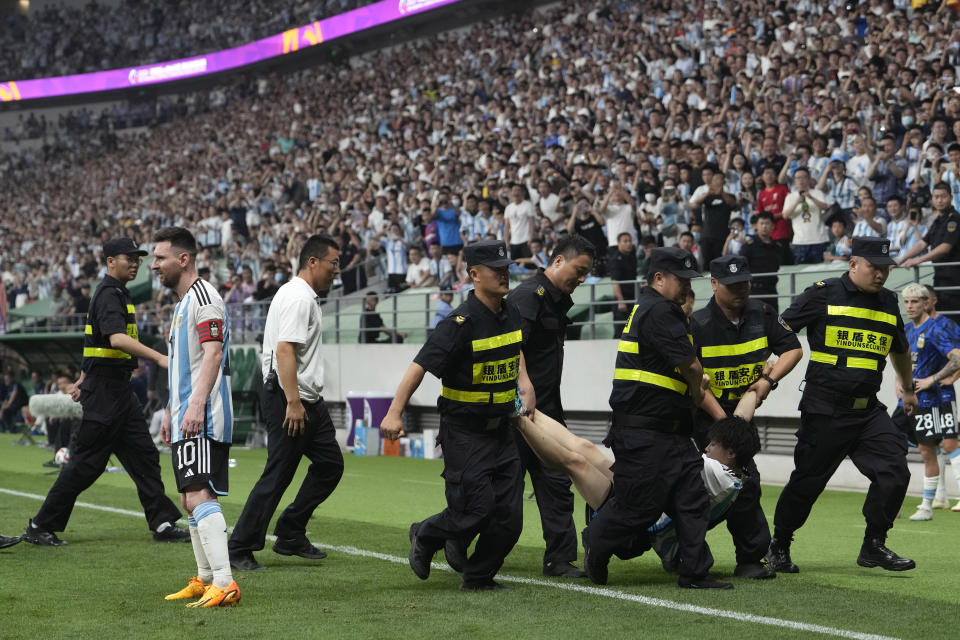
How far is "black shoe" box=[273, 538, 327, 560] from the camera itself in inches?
330

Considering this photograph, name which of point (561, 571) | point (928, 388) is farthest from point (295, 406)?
point (928, 388)

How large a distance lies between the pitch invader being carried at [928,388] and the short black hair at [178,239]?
697 centimetres

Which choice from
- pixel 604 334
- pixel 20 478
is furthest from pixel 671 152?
pixel 20 478

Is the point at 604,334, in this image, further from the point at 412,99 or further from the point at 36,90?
the point at 36,90

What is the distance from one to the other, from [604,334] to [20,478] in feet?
26.8

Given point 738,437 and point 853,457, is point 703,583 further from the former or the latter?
point 853,457

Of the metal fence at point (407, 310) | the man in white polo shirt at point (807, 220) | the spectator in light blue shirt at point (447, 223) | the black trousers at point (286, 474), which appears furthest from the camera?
the spectator in light blue shirt at point (447, 223)

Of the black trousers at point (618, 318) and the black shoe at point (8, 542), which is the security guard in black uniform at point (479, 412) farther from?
→ the black trousers at point (618, 318)

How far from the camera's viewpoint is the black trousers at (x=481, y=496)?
22.6ft

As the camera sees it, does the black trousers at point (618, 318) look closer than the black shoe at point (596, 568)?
No

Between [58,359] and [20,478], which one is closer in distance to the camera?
[20,478]

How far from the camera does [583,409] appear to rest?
693 inches

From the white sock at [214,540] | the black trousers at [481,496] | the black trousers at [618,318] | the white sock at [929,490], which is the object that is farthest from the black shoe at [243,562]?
the black trousers at [618,318]

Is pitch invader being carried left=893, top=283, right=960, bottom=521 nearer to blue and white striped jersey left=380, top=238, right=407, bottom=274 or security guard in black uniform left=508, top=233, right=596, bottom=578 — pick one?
security guard in black uniform left=508, top=233, right=596, bottom=578
